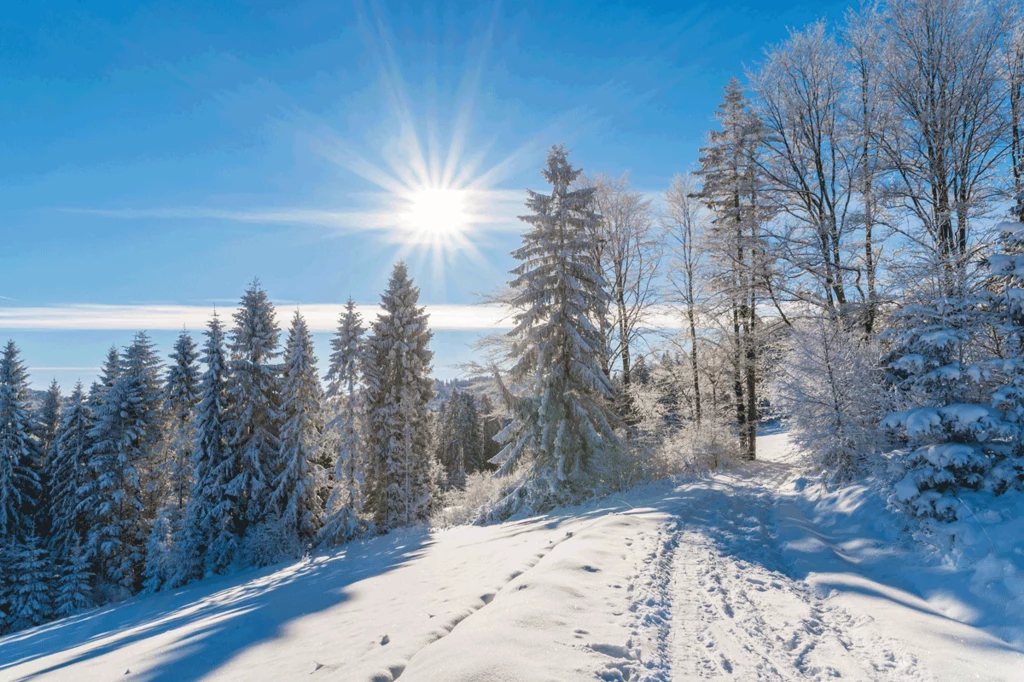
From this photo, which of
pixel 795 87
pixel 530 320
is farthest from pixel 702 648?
pixel 795 87

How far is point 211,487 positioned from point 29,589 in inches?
414

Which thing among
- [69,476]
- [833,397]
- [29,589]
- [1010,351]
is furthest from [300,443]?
[1010,351]

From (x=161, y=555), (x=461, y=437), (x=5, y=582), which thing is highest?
(x=461, y=437)

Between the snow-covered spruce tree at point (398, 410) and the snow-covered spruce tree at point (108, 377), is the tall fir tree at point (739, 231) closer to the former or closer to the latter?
the snow-covered spruce tree at point (398, 410)

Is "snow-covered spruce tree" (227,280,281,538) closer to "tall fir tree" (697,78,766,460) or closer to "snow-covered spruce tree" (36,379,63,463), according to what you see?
"snow-covered spruce tree" (36,379,63,463)

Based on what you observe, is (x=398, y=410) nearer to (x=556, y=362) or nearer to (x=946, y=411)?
(x=556, y=362)

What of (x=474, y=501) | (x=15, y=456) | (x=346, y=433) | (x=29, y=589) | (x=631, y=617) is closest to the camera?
(x=631, y=617)

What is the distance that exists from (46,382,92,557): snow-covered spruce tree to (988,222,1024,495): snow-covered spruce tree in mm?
34644

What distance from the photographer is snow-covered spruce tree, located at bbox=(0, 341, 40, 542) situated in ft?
81.9

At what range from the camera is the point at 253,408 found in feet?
74.7

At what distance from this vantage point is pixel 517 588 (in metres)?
5.39

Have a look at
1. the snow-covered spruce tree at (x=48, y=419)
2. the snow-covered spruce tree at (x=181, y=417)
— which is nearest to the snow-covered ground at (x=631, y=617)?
the snow-covered spruce tree at (x=181, y=417)

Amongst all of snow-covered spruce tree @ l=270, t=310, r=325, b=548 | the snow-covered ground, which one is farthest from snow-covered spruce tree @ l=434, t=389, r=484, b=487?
the snow-covered ground

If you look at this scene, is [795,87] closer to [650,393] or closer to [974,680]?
[650,393]
